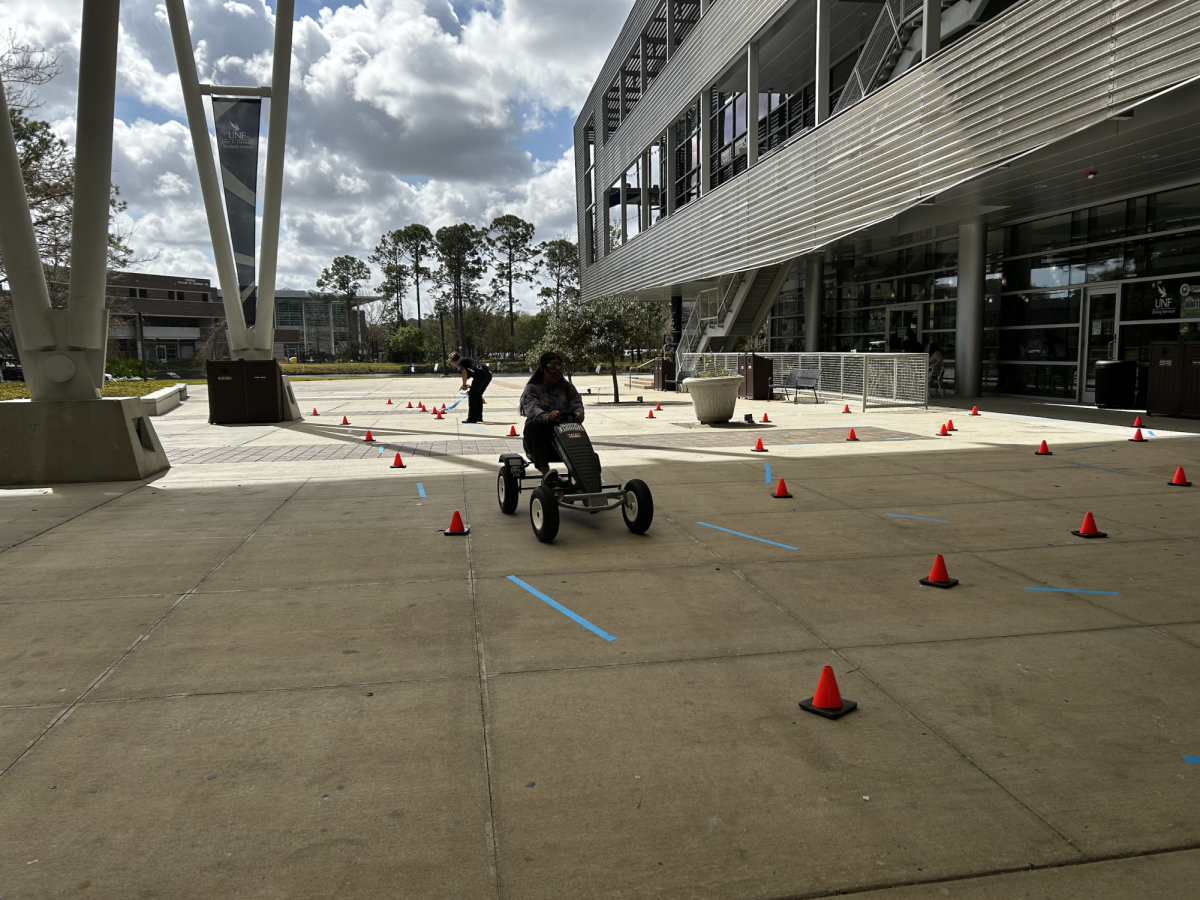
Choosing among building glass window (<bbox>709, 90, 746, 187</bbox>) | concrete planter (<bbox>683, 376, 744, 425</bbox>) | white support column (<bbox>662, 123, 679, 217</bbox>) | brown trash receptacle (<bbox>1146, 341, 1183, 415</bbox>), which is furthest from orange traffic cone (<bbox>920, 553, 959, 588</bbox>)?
white support column (<bbox>662, 123, 679, 217</bbox>)

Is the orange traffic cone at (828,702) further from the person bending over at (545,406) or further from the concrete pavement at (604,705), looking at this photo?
the person bending over at (545,406)

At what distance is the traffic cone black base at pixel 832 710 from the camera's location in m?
3.61

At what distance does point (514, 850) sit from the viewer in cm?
270

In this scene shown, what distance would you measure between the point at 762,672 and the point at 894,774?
1.06m

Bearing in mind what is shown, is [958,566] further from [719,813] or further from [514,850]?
[514,850]

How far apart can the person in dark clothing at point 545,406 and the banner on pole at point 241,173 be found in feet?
43.8

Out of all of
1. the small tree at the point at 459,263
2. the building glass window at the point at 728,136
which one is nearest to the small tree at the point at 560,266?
the small tree at the point at 459,263

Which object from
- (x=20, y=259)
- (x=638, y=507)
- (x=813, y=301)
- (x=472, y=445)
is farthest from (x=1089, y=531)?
(x=813, y=301)

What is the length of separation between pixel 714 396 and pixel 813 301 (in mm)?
12668

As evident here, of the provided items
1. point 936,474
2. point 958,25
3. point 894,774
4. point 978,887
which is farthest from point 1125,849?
point 958,25

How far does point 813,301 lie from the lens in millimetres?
27500

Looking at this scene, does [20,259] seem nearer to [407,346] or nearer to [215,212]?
[215,212]

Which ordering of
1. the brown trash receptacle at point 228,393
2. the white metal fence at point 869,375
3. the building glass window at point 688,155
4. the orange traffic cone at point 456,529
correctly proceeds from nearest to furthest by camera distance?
the orange traffic cone at point 456,529 < the brown trash receptacle at point 228,393 < the white metal fence at point 869,375 < the building glass window at point 688,155

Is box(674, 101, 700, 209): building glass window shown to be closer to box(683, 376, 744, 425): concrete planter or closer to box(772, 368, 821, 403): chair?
box(772, 368, 821, 403): chair
